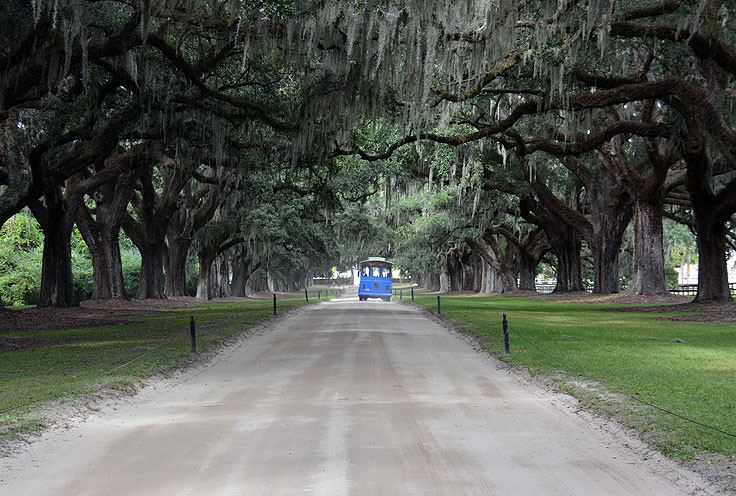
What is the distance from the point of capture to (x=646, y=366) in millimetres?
13141

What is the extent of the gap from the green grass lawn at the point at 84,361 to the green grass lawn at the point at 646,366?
7.03 meters

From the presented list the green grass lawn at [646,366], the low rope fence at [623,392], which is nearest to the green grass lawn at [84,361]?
the green grass lawn at [646,366]

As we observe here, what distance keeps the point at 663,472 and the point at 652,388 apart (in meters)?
4.28

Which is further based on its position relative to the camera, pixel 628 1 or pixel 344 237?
pixel 344 237

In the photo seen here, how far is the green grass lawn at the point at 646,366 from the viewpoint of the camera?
8070 millimetres

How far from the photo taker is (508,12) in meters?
17.9

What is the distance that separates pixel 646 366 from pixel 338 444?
7794 mm

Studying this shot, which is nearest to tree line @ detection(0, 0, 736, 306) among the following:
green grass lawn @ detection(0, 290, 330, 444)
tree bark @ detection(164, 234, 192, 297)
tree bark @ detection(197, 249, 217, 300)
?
tree bark @ detection(164, 234, 192, 297)

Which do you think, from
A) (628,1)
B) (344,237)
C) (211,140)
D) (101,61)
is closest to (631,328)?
(628,1)

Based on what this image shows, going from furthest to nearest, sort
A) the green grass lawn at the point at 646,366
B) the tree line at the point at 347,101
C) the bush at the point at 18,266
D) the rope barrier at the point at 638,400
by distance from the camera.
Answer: the bush at the point at 18,266
the tree line at the point at 347,101
the green grass lawn at the point at 646,366
the rope barrier at the point at 638,400

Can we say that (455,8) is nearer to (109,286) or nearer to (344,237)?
(109,286)

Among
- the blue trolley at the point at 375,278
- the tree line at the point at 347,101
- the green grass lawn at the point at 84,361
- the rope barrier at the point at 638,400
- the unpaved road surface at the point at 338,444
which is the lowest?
the unpaved road surface at the point at 338,444

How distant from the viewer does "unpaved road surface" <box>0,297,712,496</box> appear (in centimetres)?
612

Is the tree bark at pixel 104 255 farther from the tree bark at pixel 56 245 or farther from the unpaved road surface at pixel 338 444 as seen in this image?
the unpaved road surface at pixel 338 444
